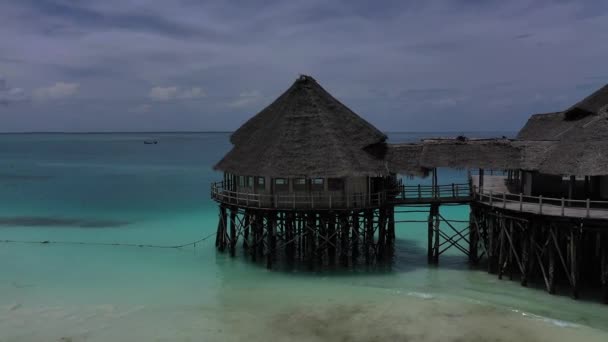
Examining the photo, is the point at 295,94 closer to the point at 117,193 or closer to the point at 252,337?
the point at 252,337

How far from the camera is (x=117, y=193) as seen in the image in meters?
51.5

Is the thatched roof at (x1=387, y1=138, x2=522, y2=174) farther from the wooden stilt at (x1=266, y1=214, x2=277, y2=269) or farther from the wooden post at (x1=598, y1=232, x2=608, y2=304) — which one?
the wooden stilt at (x1=266, y1=214, x2=277, y2=269)

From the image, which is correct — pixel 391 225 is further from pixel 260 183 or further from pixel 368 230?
pixel 260 183

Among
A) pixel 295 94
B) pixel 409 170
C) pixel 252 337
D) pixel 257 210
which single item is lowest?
pixel 252 337

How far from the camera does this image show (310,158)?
2292cm

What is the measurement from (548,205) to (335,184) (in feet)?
28.3

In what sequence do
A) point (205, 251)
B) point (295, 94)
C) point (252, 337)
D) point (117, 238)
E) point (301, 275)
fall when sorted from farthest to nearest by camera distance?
point (117, 238) < point (205, 251) < point (295, 94) < point (301, 275) < point (252, 337)

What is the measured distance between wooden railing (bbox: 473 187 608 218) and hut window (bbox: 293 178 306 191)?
303 inches

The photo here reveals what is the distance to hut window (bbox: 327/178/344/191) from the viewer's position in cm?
2342

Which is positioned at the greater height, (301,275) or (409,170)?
(409,170)

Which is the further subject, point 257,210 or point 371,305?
point 257,210

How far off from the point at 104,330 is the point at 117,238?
50.2ft

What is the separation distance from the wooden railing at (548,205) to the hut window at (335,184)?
A: 6.03 metres

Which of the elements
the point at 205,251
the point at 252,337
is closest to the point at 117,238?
the point at 205,251
